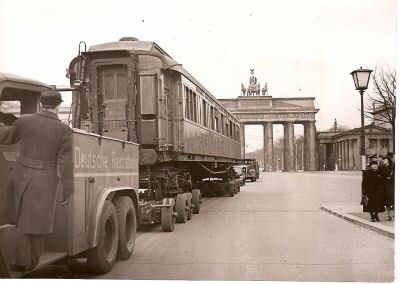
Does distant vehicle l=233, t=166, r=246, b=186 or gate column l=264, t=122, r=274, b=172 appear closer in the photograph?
distant vehicle l=233, t=166, r=246, b=186

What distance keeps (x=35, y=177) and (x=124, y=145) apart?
286 centimetres

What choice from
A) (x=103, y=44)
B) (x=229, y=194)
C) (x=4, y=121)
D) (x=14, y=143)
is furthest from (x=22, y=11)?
(x=229, y=194)

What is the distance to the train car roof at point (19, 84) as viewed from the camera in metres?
5.61

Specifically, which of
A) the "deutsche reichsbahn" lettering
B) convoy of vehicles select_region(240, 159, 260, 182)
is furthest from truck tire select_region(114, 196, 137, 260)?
convoy of vehicles select_region(240, 159, 260, 182)

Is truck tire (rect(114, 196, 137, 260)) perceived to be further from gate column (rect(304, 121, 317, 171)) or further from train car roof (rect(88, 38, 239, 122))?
gate column (rect(304, 121, 317, 171))

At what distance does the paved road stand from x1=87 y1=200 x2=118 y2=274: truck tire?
0.46 feet

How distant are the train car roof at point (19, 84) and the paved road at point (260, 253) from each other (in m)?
2.32

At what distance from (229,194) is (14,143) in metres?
20.8

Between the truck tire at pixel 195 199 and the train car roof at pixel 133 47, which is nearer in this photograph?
the train car roof at pixel 133 47

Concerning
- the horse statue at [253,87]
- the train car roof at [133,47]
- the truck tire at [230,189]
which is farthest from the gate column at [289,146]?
the train car roof at [133,47]

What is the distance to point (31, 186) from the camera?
5.11 m

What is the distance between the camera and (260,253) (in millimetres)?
8680

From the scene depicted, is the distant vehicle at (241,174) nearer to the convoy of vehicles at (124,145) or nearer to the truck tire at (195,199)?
the convoy of vehicles at (124,145)

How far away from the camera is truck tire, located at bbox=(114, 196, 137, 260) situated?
7.48 meters
